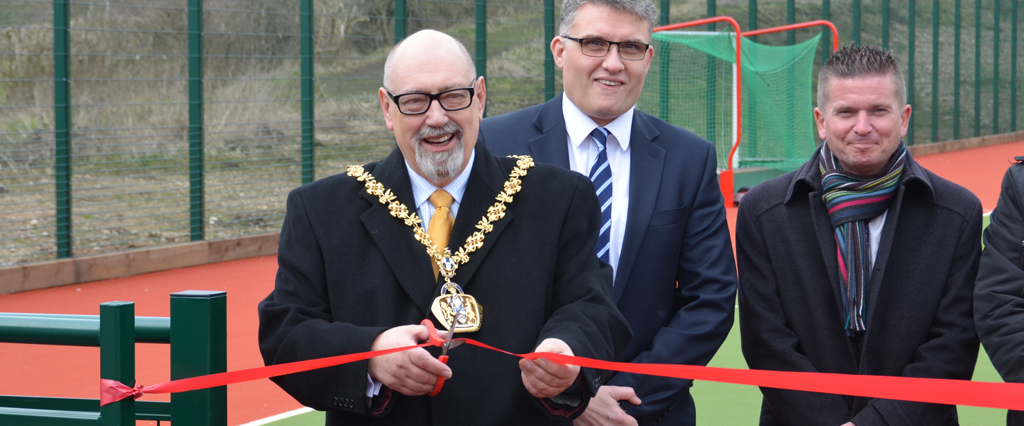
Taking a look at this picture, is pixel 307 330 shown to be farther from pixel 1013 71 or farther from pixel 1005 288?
pixel 1013 71

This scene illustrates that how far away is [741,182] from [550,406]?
555 inches

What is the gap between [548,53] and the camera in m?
14.5

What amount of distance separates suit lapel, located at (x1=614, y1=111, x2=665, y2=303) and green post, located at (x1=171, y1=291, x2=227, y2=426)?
3.76 ft

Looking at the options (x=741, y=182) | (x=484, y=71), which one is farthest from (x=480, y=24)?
(x=741, y=182)

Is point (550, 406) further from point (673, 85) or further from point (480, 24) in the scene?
point (673, 85)

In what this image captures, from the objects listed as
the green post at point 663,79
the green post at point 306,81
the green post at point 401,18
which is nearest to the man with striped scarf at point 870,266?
the green post at point 306,81

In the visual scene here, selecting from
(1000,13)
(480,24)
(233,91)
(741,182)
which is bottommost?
(741,182)

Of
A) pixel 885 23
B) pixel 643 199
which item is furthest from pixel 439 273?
pixel 885 23

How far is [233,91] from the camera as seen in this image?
12.9m

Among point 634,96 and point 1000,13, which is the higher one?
point 1000,13

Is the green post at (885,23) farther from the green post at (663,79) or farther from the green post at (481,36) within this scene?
the green post at (481,36)

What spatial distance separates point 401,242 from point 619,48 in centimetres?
96

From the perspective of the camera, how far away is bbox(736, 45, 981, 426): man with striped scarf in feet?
9.64

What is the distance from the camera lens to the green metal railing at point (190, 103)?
10078 mm
